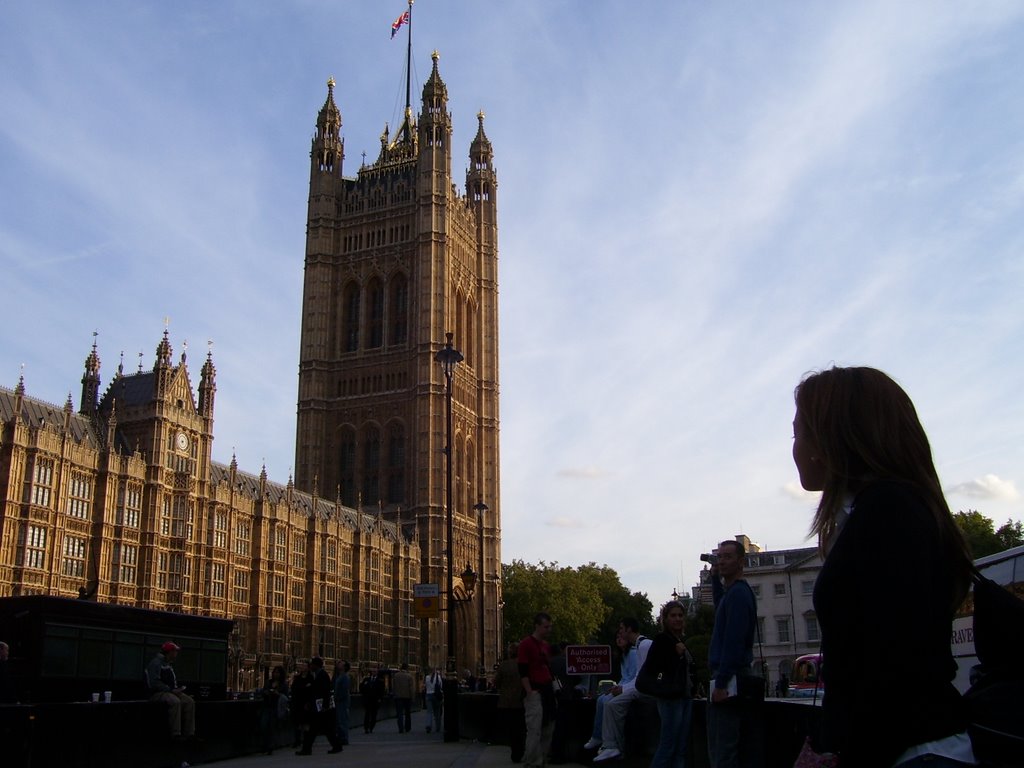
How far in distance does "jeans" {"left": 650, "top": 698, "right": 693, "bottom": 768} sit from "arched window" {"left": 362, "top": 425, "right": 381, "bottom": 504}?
72270 millimetres

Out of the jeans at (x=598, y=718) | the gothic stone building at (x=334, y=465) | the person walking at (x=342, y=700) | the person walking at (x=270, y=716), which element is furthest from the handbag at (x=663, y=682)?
the gothic stone building at (x=334, y=465)

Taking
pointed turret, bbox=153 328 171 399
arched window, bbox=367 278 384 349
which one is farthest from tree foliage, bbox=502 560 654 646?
pointed turret, bbox=153 328 171 399

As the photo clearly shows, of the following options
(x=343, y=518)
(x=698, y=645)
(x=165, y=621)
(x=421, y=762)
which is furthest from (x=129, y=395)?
(x=698, y=645)

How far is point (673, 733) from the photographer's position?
24.7 ft

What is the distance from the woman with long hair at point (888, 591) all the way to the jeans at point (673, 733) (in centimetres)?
521

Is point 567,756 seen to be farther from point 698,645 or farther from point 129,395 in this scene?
point 698,645

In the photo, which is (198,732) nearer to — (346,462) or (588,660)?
(588,660)

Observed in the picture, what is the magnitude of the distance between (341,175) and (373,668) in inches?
1699

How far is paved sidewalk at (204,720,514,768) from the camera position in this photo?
13.0m

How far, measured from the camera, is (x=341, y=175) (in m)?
86.5

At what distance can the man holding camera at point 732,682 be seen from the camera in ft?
19.5

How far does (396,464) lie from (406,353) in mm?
8947

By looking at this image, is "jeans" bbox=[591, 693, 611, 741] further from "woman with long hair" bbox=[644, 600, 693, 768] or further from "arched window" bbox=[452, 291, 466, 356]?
"arched window" bbox=[452, 291, 466, 356]

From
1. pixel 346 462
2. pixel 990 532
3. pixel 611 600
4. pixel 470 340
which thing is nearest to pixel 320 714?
pixel 990 532
